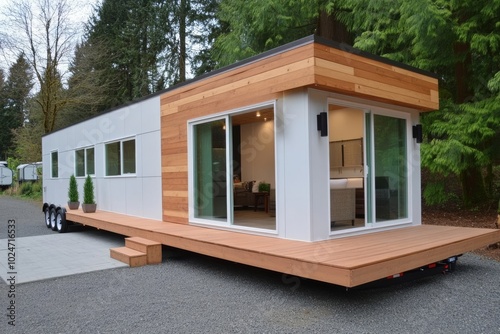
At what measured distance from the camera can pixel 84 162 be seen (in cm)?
1028

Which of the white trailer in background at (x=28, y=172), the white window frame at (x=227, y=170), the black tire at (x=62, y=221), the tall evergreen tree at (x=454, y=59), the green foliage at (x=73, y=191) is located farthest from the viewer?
the white trailer in background at (x=28, y=172)

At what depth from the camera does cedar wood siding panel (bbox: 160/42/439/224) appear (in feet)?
14.9

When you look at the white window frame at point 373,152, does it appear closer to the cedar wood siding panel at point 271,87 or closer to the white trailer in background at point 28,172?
the cedar wood siding panel at point 271,87

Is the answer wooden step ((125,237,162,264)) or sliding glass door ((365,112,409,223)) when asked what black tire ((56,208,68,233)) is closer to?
wooden step ((125,237,162,264))

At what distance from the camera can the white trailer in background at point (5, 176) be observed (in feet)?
83.7

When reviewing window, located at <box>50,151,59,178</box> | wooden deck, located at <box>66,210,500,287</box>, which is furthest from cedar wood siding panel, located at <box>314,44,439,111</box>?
window, located at <box>50,151,59,178</box>

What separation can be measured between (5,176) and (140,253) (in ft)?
80.3

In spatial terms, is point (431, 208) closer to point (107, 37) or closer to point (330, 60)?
point (330, 60)

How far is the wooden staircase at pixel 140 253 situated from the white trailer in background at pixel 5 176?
77.4 feet

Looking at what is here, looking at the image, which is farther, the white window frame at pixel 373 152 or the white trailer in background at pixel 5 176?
the white trailer in background at pixel 5 176

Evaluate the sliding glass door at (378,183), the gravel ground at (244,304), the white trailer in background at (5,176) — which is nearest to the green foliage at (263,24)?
the sliding glass door at (378,183)

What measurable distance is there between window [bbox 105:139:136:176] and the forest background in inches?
81.0

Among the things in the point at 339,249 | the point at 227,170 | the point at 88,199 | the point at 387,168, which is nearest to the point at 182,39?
the point at 88,199

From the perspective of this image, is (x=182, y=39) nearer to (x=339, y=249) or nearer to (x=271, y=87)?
(x=271, y=87)
